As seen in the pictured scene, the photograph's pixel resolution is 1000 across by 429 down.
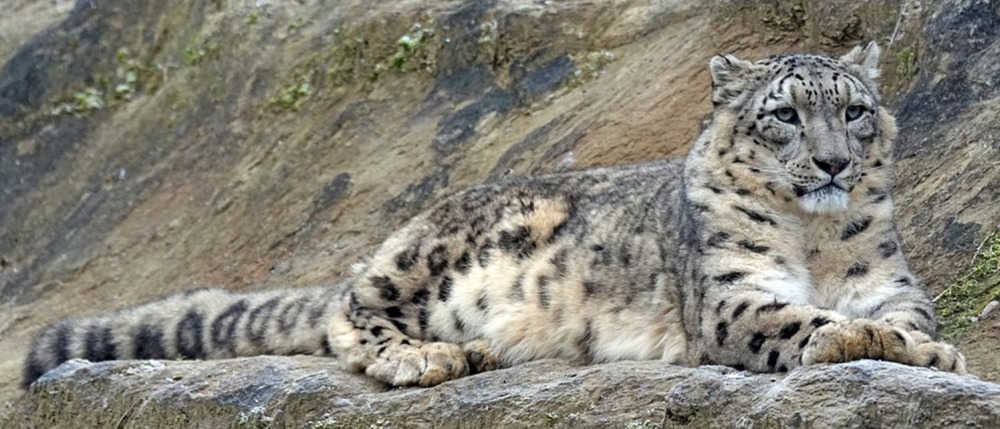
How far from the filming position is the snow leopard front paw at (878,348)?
545 centimetres

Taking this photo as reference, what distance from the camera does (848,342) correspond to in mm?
5473

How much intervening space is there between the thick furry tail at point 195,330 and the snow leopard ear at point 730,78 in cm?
217

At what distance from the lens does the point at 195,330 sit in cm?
829

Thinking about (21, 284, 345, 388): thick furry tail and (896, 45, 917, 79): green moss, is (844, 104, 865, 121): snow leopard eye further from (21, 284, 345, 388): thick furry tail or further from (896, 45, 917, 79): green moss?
(21, 284, 345, 388): thick furry tail

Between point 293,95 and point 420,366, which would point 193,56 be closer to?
point 293,95

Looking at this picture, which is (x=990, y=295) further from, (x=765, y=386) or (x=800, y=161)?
(x=765, y=386)

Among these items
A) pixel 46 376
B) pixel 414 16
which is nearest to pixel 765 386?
pixel 46 376

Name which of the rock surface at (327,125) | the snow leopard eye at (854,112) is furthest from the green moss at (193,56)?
the snow leopard eye at (854,112)

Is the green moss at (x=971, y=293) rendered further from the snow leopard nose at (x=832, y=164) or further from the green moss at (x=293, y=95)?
the green moss at (x=293, y=95)

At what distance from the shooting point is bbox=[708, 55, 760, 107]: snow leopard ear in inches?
277

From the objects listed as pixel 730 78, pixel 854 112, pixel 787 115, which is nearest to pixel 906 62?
pixel 730 78

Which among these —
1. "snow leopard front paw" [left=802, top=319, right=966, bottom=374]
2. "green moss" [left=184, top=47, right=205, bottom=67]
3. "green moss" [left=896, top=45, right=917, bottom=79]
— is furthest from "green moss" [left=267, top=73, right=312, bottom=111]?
"snow leopard front paw" [left=802, top=319, right=966, bottom=374]

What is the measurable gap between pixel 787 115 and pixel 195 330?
3.28 meters

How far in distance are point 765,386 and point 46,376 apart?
12.5 feet
